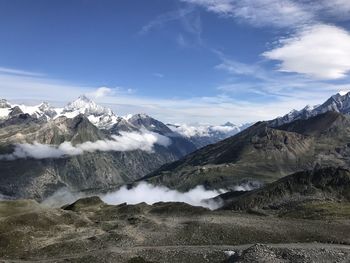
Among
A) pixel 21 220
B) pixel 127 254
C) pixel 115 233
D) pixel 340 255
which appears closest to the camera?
pixel 340 255

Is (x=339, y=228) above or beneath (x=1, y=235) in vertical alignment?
above

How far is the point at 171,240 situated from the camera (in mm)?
118750

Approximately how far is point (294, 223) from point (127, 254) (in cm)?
4851

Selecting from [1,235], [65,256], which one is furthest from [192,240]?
[1,235]

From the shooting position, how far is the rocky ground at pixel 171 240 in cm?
9425

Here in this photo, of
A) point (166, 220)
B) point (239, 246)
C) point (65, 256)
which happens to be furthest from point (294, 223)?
point (65, 256)

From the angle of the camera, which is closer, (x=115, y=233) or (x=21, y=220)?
(x=115, y=233)

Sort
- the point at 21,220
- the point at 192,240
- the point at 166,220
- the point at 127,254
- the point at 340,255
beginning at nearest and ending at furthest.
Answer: the point at 340,255, the point at 127,254, the point at 192,240, the point at 21,220, the point at 166,220

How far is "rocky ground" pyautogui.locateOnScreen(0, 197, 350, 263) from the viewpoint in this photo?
94250 millimetres

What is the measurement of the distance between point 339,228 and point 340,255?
33054 millimetres

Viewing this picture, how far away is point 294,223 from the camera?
129m

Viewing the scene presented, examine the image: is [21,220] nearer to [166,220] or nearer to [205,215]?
[166,220]

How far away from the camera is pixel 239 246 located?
10775 cm

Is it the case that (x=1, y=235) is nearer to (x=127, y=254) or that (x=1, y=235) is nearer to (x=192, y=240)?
(x=127, y=254)
